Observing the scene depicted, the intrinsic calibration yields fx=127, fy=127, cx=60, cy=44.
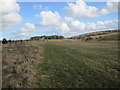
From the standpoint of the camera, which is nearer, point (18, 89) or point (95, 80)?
point (18, 89)

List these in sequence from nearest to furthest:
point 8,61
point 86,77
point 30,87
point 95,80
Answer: point 30,87, point 95,80, point 86,77, point 8,61

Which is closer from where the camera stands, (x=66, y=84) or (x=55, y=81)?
(x=66, y=84)

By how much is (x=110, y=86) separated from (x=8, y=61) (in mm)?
8065

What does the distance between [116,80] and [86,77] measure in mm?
1649

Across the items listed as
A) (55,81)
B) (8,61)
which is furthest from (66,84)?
(8,61)

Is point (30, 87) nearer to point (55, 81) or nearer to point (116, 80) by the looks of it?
point (55, 81)

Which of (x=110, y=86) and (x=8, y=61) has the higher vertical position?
(x=8, y=61)

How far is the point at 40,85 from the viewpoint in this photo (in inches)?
259

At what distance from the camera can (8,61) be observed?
1059 cm

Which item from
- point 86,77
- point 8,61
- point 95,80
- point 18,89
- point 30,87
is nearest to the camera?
point 18,89

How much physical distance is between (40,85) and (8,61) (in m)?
5.23

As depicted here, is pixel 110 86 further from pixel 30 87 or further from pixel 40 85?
pixel 30 87

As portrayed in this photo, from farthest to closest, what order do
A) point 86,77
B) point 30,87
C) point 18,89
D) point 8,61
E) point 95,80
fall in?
point 8,61 → point 86,77 → point 95,80 → point 30,87 → point 18,89

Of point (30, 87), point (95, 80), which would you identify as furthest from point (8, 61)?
point (95, 80)
